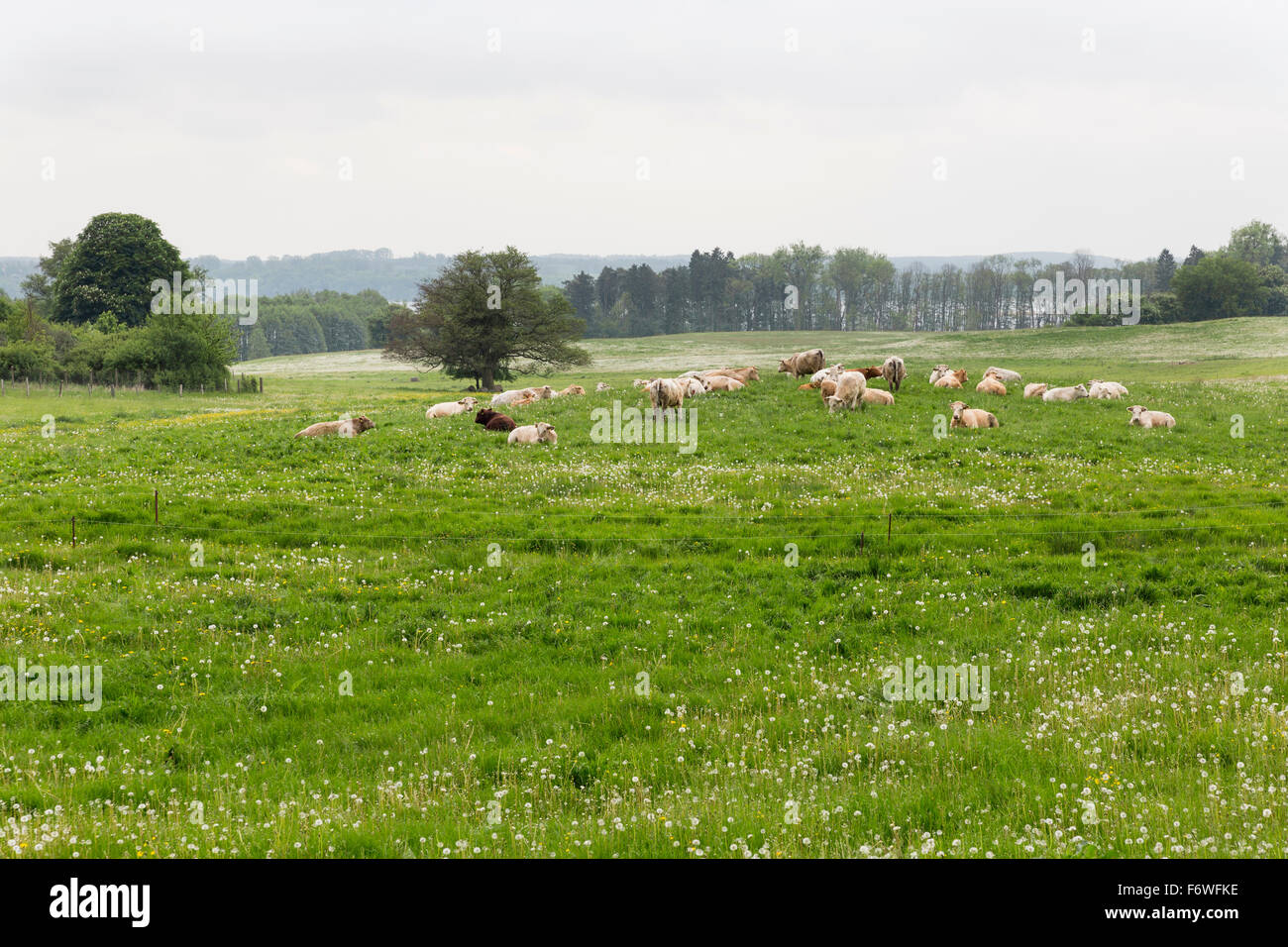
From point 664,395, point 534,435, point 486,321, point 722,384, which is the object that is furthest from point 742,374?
point 486,321

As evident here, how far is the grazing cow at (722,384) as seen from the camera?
35.9 metres

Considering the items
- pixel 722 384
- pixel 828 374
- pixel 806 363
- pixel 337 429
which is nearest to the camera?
pixel 337 429

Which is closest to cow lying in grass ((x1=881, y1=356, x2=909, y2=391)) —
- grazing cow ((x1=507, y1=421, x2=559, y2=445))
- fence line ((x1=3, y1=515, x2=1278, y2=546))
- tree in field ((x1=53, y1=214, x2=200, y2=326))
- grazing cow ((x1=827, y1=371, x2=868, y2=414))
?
grazing cow ((x1=827, y1=371, x2=868, y2=414))

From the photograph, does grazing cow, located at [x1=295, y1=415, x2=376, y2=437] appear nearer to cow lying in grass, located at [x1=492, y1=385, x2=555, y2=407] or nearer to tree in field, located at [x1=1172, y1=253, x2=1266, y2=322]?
cow lying in grass, located at [x1=492, y1=385, x2=555, y2=407]

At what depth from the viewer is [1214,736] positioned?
9102 millimetres

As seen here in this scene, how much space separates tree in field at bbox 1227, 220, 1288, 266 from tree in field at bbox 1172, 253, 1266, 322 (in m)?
37.9

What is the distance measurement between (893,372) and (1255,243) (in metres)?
162

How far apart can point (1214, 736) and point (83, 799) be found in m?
11.5

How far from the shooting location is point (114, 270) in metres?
89.1

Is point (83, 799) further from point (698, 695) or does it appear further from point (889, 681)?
point (889, 681)

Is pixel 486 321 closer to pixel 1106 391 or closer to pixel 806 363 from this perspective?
pixel 806 363

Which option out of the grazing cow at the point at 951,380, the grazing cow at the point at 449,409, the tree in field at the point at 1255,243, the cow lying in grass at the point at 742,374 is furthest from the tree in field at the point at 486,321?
the tree in field at the point at 1255,243

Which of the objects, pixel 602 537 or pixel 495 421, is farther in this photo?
pixel 495 421

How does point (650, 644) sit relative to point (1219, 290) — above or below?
below
